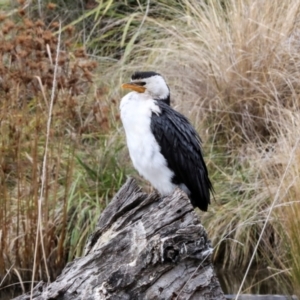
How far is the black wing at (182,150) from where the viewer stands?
445 centimetres

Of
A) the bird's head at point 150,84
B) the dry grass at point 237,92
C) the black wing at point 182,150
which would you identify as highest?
the bird's head at point 150,84

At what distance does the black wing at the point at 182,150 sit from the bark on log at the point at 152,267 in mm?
1222

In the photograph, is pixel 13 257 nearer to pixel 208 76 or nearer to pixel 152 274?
pixel 208 76

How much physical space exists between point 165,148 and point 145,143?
0.10m

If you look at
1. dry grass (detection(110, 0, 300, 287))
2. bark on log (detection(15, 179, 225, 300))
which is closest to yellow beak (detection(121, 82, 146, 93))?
bark on log (detection(15, 179, 225, 300))

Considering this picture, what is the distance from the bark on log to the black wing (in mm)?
1222

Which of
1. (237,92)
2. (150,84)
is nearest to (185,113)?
(237,92)

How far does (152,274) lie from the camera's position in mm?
3121

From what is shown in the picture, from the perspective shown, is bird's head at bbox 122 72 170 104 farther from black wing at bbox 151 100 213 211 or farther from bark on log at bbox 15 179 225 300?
bark on log at bbox 15 179 225 300

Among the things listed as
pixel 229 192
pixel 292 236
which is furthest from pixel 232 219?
pixel 292 236

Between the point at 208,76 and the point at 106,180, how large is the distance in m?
1.16

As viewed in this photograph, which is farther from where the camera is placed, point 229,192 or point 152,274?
point 229,192

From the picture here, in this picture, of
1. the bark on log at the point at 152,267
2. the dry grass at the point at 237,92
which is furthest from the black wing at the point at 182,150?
the dry grass at the point at 237,92

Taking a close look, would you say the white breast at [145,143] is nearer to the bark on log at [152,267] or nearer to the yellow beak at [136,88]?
the yellow beak at [136,88]
